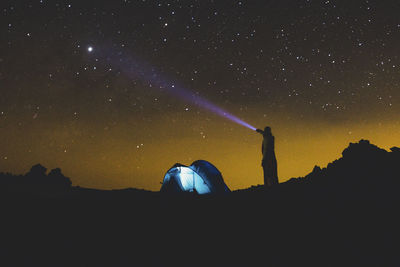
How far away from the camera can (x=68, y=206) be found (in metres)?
7.02

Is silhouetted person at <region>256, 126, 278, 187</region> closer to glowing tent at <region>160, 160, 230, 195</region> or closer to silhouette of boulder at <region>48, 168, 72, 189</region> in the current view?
glowing tent at <region>160, 160, 230, 195</region>

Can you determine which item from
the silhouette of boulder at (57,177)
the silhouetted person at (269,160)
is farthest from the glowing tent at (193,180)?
the silhouette of boulder at (57,177)

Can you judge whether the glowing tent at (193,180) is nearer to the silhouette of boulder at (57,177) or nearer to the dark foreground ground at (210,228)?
the dark foreground ground at (210,228)

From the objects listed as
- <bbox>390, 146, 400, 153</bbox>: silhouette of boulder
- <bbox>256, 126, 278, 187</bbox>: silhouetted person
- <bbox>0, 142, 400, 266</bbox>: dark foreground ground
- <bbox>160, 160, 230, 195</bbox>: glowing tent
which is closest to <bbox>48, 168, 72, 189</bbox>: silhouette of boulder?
<bbox>160, 160, 230, 195</bbox>: glowing tent

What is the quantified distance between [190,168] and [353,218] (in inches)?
256

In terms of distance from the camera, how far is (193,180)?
11422mm

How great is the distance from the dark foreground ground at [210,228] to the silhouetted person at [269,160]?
1354mm

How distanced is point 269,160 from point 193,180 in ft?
10.4

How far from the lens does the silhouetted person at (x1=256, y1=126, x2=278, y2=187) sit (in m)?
10.0

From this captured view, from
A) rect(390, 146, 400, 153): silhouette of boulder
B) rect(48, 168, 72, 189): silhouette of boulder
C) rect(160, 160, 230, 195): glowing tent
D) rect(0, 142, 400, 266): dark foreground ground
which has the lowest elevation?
rect(0, 142, 400, 266): dark foreground ground

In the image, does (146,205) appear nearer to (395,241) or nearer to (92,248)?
(92,248)

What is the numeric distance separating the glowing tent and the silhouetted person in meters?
2.16

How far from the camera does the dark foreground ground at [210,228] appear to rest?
521 cm

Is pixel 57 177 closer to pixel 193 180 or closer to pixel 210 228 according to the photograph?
pixel 193 180
